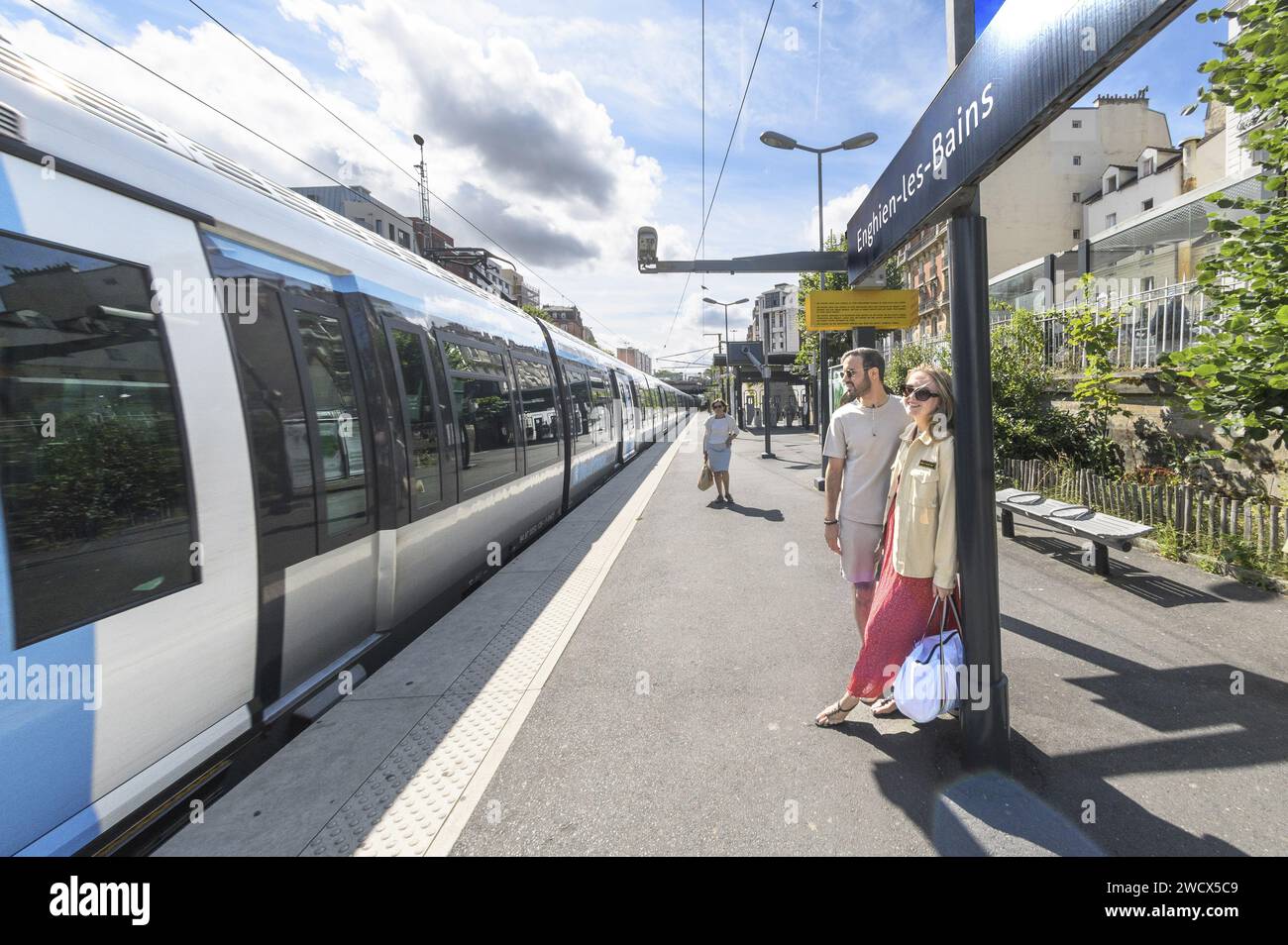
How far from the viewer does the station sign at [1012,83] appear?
69.7 inches

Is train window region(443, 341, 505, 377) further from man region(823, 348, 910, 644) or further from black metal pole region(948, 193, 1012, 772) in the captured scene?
black metal pole region(948, 193, 1012, 772)

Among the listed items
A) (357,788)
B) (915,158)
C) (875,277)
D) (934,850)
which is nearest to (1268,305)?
(875,277)

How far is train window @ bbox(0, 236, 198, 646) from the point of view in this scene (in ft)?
6.06

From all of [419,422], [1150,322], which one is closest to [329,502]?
[419,422]

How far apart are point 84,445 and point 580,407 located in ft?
27.9

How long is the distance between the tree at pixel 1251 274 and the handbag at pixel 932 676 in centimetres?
271

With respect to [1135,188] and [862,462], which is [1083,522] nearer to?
[862,462]

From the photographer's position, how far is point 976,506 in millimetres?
2557

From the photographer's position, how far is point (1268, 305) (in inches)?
147

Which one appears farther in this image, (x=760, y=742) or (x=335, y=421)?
(x=335, y=421)

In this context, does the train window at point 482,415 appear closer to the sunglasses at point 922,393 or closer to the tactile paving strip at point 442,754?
the tactile paving strip at point 442,754

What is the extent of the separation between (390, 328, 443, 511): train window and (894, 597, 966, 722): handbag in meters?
3.34
